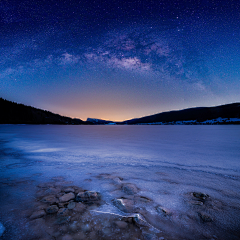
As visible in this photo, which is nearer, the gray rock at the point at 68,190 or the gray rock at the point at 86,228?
the gray rock at the point at 86,228

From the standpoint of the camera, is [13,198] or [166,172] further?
[166,172]

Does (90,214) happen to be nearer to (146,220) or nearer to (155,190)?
(146,220)

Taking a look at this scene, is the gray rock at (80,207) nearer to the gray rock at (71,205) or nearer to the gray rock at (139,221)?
the gray rock at (71,205)

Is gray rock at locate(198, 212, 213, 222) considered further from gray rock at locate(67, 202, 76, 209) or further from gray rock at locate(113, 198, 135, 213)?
gray rock at locate(67, 202, 76, 209)

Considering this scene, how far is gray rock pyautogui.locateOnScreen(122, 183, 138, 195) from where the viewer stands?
327 centimetres

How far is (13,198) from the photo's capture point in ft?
9.75

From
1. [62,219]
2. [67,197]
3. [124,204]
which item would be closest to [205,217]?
[124,204]

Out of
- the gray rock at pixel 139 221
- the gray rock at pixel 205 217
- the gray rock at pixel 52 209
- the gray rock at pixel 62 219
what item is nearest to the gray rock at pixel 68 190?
the gray rock at pixel 52 209

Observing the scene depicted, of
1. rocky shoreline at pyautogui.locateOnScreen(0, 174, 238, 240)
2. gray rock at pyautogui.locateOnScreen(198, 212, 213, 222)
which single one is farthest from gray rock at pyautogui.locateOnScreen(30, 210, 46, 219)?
gray rock at pyautogui.locateOnScreen(198, 212, 213, 222)

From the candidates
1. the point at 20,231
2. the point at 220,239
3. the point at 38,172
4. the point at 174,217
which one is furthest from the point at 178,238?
the point at 38,172

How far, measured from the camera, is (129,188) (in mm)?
3463

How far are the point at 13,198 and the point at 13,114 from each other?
156899 millimetres

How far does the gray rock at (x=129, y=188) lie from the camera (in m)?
3.27

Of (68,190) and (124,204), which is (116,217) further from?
(68,190)
